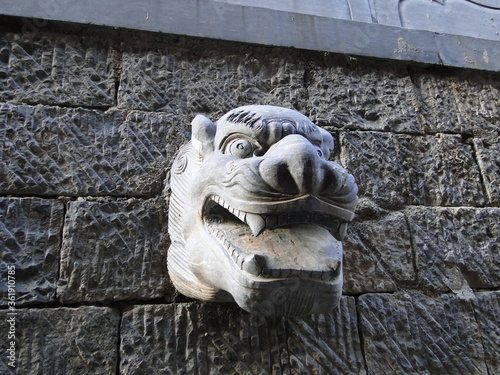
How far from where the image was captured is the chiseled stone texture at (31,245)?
1.54m

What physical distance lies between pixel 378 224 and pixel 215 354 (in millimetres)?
1010

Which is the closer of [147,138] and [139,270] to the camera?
[139,270]

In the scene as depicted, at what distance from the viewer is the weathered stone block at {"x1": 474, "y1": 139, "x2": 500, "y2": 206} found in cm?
221

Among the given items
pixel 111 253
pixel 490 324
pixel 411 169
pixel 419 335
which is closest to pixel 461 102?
pixel 411 169

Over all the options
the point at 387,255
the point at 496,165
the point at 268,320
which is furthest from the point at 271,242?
the point at 496,165

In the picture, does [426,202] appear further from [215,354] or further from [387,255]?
[215,354]

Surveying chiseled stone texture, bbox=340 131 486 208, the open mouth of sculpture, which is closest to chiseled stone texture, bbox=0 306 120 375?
the open mouth of sculpture

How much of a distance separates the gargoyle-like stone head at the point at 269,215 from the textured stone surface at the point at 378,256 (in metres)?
0.63

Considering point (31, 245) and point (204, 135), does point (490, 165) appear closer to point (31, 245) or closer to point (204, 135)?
point (204, 135)

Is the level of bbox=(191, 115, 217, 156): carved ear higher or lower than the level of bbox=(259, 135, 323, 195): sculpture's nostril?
higher

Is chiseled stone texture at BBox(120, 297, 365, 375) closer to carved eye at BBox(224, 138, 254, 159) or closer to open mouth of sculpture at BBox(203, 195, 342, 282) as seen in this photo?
open mouth of sculpture at BBox(203, 195, 342, 282)

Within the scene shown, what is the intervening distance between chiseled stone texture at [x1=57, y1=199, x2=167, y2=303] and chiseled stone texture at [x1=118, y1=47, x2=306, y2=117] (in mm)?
563

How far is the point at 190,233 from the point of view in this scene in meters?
1.41

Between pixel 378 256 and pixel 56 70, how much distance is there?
1.81 m
